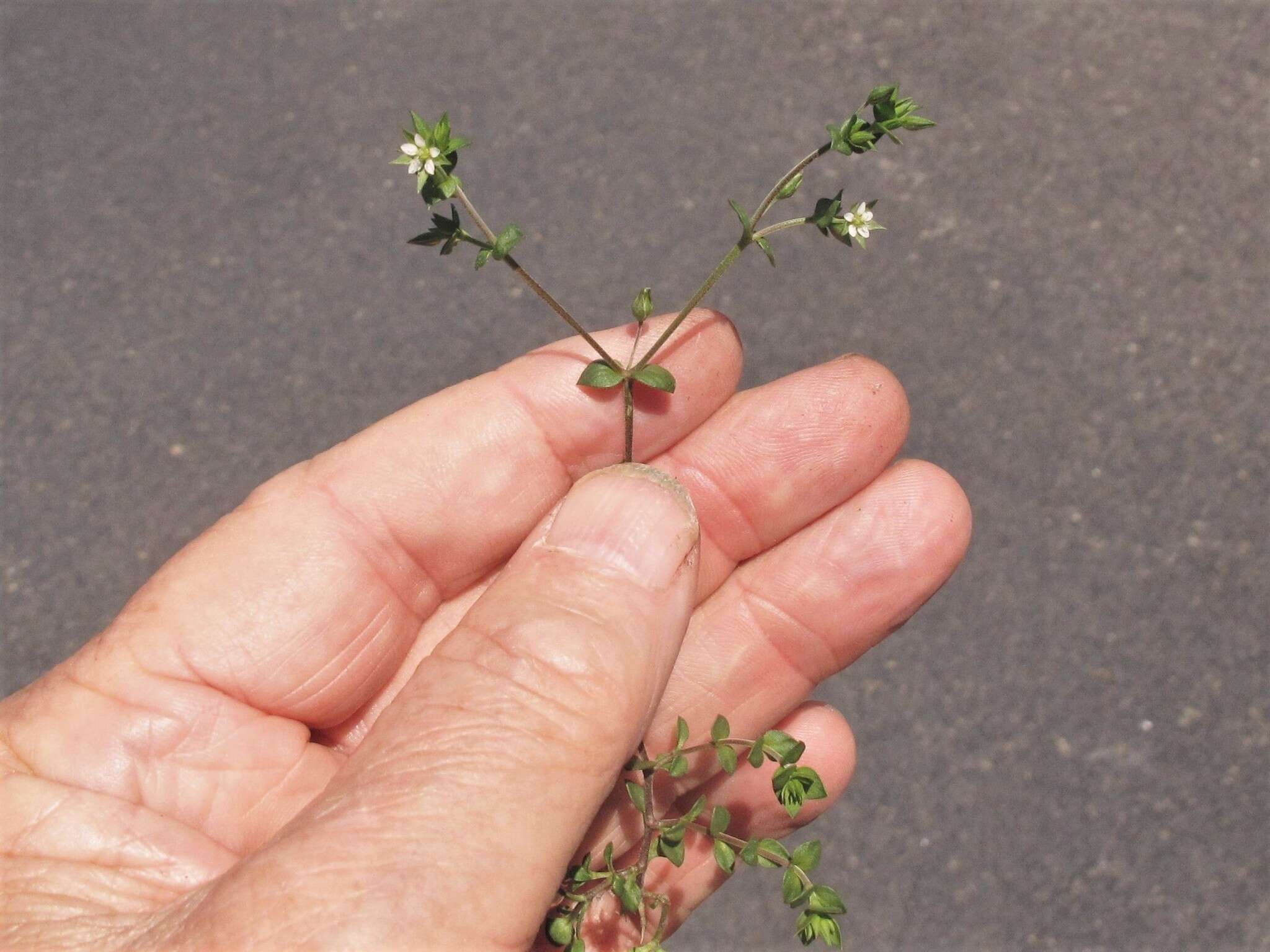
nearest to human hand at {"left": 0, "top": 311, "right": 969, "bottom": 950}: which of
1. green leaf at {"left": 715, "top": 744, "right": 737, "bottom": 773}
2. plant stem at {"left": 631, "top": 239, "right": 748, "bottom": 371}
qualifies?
plant stem at {"left": 631, "top": 239, "right": 748, "bottom": 371}

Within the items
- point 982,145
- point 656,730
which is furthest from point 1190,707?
point 982,145

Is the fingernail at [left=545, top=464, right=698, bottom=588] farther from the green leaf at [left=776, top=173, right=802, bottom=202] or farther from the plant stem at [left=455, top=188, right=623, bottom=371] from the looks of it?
the green leaf at [left=776, top=173, right=802, bottom=202]

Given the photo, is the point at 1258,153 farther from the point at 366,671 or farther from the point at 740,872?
the point at 366,671

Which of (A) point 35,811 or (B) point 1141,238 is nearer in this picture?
(A) point 35,811

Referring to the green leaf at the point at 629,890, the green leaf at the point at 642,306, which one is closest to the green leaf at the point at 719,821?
the green leaf at the point at 629,890

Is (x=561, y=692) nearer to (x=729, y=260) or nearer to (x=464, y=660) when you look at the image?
(x=464, y=660)

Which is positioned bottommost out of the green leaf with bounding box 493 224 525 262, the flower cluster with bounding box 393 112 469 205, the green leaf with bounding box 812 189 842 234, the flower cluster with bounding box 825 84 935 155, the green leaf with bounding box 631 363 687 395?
the green leaf with bounding box 631 363 687 395
